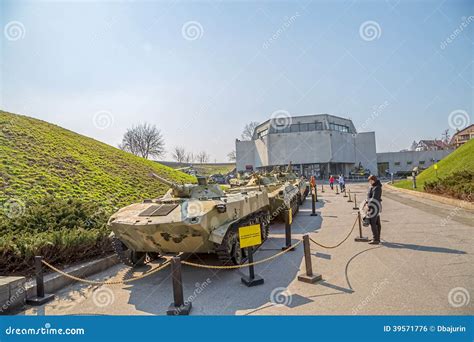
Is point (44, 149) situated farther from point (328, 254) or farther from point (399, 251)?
point (399, 251)

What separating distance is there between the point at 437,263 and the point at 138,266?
673 centimetres

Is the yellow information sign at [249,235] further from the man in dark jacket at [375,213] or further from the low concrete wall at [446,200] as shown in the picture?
the low concrete wall at [446,200]

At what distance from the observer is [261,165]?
55969mm

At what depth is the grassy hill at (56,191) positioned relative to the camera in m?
7.50

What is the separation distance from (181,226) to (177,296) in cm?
151

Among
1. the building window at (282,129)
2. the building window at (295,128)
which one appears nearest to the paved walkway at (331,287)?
the building window at (295,128)

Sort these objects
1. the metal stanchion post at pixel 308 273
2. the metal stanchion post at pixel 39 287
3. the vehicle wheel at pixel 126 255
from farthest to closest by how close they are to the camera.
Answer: the vehicle wheel at pixel 126 255 → the metal stanchion post at pixel 308 273 → the metal stanchion post at pixel 39 287

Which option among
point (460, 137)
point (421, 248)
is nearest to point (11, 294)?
point (421, 248)

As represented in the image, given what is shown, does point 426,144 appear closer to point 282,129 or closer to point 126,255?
point 282,129

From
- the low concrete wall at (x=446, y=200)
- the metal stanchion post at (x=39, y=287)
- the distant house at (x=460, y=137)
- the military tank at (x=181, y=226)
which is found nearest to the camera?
the metal stanchion post at (x=39, y=287)

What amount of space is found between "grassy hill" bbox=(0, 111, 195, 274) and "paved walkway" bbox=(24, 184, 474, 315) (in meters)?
1.07

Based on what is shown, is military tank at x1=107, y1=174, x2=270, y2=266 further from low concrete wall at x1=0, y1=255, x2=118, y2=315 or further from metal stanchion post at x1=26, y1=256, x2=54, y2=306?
metal stanchion post at x1=26, y1=256, x2=54, y2=306

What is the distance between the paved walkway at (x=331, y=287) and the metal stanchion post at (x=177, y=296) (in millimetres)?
204

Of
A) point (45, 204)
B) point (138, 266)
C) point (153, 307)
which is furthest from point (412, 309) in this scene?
point (45, 204)
